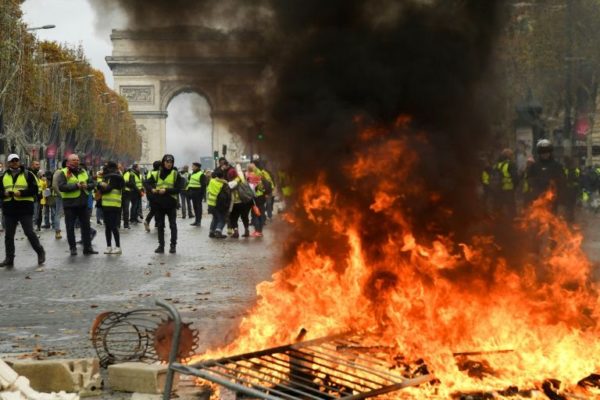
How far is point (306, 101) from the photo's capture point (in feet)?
23.1

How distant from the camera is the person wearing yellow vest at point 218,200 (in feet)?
73.8

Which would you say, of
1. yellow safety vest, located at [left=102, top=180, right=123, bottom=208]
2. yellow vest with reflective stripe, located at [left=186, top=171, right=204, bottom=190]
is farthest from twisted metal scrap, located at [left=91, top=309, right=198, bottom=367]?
yellow vest with reflective stripe, located at [left=186, top=171, right=204, bottom=190]

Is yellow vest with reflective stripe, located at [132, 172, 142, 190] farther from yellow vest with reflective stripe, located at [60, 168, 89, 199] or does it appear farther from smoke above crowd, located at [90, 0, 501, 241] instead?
smoke above crowd, located at [90, 0, 501, 241]

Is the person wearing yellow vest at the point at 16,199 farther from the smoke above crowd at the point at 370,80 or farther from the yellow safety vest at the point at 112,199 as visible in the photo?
the smoke above crowd at the point at 370,80

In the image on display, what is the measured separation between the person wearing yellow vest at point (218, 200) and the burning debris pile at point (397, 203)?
15.2 meters

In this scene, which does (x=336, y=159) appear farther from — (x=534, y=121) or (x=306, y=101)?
(x=534, y=121)

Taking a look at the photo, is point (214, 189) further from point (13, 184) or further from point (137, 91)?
point (13, 184)

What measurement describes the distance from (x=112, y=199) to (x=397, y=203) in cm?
1240

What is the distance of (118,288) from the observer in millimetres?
12680

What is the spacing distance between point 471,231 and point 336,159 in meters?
0.95

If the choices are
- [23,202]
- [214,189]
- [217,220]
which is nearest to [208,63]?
[23,202]

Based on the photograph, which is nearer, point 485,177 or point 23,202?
point 485,177

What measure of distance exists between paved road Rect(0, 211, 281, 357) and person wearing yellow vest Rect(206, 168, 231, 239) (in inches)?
70.8

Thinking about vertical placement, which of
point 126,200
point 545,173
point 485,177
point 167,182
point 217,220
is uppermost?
point 485,177
